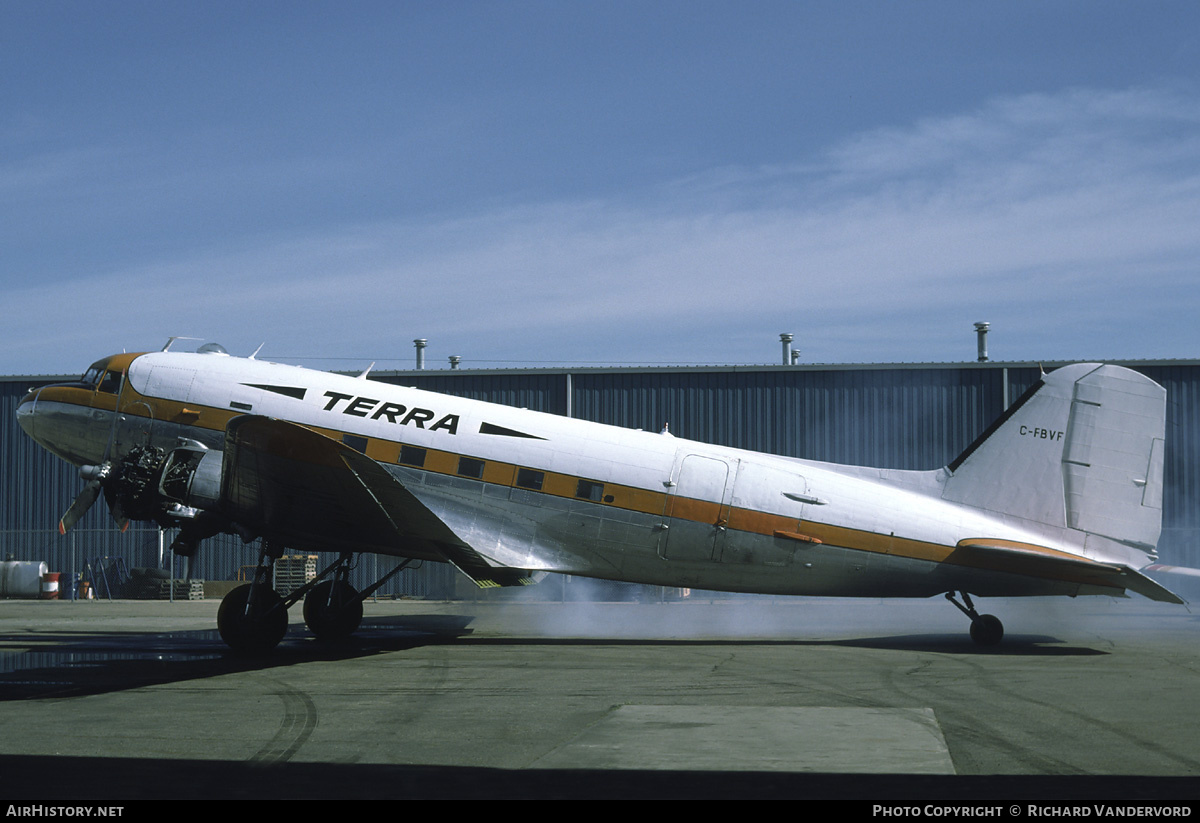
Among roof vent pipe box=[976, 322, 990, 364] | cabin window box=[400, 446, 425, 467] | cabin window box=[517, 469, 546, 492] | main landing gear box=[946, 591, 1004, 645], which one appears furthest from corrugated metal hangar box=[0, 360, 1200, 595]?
cabin window box=[400, 446, 425, 467]

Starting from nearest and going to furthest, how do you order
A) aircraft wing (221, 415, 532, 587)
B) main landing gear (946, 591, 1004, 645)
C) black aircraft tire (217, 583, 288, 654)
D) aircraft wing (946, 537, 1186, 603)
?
aircraft wing (221, 415, 532, 587) < aircraft wing (946, 537, 1186, 603) < black aircraft tire (217, 583, 288, 654) < main landing gear (946, 591, 1004, 645)

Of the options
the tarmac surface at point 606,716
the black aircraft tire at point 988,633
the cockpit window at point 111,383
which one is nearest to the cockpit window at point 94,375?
the cockpit window at point 111,383

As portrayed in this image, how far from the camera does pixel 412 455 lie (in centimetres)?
1717

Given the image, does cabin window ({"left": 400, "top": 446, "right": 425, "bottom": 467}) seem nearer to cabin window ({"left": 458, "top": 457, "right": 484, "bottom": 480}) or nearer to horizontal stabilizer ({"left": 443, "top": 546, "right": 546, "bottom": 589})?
cabin window ({"left": 458, "top": 457, "right": 484, "bottom": 480})

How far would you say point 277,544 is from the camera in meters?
16.0

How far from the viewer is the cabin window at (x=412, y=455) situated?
17.2m

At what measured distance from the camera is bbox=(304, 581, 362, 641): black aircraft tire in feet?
59.1

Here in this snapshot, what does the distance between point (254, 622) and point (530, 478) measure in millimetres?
4862

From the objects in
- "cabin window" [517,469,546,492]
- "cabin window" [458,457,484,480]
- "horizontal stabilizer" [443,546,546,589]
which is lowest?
"horizontal stabilizer" [443,546,546,589]

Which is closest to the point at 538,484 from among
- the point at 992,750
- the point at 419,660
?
the point at 419,660

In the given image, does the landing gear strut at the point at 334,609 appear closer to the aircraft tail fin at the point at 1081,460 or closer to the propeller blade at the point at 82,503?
the propeller blade at the point at 82,503

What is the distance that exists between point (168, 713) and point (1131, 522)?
46.3 ft

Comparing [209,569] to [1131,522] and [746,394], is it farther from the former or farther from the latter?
[1131,522]

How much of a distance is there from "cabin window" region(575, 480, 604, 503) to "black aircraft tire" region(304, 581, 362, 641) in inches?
181
